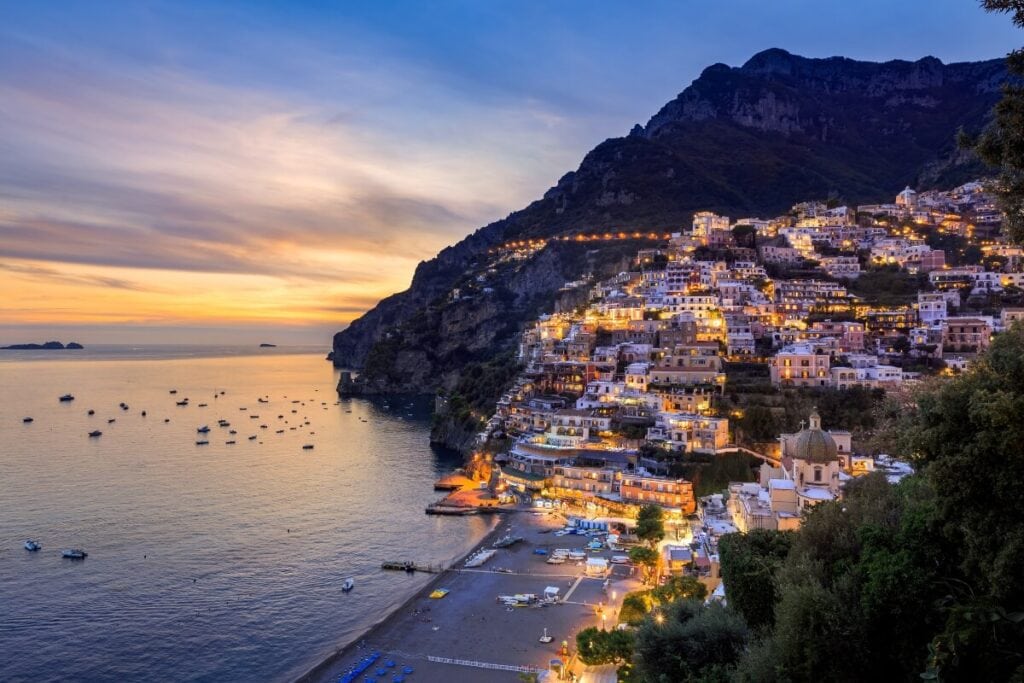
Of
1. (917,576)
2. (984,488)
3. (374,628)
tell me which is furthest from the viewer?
(374,628)

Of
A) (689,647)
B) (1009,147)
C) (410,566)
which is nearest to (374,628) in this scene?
(410,566)

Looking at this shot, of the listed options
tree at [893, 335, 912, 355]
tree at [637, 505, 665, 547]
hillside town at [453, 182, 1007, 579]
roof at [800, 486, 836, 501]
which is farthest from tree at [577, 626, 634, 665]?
tree at [893, 335, 912, 355]

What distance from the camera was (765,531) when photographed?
25094 millimetres

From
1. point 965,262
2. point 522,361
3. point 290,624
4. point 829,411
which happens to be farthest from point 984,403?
point 965,262

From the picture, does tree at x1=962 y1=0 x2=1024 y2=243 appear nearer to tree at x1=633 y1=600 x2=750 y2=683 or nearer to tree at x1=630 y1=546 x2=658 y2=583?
tree at x1=633 y1=600 x2=750 y2=683

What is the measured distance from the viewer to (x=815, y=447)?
3759cm

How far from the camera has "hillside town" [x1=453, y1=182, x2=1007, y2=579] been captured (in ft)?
151

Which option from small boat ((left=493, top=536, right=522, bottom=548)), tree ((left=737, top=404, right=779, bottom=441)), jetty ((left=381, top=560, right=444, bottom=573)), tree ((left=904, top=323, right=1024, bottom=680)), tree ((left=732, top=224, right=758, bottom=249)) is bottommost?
jetty ((left=381, top=560, right=444, bottom=573))

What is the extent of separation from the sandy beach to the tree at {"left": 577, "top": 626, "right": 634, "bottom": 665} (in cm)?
163

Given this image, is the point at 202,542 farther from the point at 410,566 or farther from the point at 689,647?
the point at 689,647

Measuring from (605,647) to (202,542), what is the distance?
30.1 meters

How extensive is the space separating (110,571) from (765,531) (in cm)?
3528

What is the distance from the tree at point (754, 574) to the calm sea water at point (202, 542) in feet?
59.1

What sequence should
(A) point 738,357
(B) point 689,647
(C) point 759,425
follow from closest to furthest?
(B) point 689,647
(C) point 759,425
(A) point 738,357
